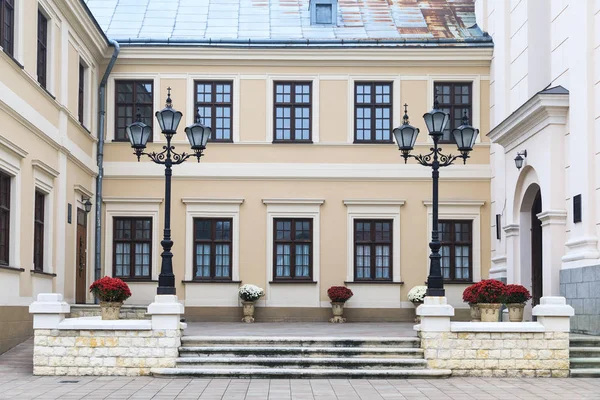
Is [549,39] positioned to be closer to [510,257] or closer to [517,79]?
[517,79]

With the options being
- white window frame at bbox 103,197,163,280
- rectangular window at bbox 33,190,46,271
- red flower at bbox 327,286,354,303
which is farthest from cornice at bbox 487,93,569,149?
rectangular window at bbox 33,190,46,271

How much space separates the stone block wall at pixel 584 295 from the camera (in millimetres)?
17453

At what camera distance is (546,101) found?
19500mm

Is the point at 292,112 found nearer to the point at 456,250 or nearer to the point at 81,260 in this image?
the point at 456,250

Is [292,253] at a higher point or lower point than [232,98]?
lower

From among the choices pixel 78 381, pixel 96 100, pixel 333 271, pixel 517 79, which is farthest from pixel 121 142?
pixel 78 381

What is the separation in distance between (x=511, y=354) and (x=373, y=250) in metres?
10.5

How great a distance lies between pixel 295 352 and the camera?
52.2 feet

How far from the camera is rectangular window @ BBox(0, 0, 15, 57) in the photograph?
17609mm

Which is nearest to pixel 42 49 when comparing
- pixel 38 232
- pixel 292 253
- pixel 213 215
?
pixel 38 232

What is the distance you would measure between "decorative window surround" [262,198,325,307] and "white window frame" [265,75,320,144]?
1721 millimetres

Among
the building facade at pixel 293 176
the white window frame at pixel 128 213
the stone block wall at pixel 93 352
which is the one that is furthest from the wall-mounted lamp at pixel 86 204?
the stone block wall at pixel 93 352

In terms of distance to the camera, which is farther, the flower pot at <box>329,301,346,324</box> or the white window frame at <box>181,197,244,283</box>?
the white window frame at <box>181,197,244,283</box>

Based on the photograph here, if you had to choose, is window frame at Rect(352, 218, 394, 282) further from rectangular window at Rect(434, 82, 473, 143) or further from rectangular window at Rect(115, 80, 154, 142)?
rectangular window at Rect(115, 80, 154, 142)
